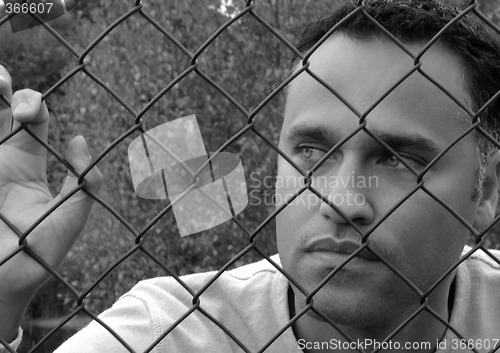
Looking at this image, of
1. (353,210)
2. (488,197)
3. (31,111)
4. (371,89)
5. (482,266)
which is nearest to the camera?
(31,111)

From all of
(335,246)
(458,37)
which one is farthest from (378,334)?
(458,37)

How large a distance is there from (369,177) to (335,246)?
157 mm

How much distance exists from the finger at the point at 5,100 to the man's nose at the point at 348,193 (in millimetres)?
598

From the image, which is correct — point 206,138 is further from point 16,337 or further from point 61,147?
point 16,337

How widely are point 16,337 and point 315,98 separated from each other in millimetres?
801

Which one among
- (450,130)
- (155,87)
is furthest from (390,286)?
(155,87)

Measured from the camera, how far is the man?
1408 mm

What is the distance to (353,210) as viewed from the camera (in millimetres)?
1527

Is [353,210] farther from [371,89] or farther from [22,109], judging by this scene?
[22,109]

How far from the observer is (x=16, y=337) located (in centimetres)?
141

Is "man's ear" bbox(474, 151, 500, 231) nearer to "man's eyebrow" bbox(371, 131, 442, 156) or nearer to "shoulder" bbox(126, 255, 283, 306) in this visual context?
"man's eyebrow" bbox(371, 131, 442, 156)

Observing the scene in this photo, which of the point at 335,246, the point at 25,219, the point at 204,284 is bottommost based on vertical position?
the point at 204,284

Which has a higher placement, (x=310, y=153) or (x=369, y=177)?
(x=369, y=177)

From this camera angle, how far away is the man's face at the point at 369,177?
1589 mm
